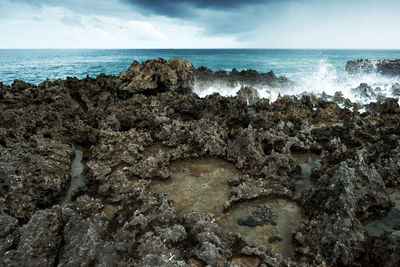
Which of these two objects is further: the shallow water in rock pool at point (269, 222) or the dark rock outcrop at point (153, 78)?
the dark rock outcrop at point (153, 78)

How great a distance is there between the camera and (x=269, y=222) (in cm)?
679

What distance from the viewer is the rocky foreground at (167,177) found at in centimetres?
522

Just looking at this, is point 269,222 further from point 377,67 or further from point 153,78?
point 377,67

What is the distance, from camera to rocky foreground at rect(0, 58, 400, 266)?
206 inches

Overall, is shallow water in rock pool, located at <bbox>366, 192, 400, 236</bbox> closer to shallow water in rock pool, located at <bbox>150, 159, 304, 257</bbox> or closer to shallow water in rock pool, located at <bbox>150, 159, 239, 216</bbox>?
shallow water in rock pool, located at <bbox>150, 159, 304, 257</bbox>

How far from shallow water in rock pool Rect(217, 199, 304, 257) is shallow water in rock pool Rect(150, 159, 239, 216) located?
60 centimetres

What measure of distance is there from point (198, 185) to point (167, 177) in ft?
4.18

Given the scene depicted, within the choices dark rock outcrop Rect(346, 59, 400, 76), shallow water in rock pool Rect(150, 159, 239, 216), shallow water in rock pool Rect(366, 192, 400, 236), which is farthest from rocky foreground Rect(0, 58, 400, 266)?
dark rock outcrop Rect(346, 59, 400, 76)

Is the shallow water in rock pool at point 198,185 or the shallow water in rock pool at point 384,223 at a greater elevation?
the shallow water in rock pool at point 198,185

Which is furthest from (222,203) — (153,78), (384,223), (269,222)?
(153,78)

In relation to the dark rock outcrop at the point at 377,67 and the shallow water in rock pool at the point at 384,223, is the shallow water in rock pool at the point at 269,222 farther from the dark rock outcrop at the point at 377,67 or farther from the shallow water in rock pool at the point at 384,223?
the dark rock outcrop at the point at 377,67

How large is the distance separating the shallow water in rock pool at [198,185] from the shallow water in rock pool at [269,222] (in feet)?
1.96

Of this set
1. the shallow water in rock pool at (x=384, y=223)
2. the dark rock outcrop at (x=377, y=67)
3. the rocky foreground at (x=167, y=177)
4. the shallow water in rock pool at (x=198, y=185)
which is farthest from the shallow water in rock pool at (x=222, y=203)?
the dark rock outcrop at (x=377, y=67)

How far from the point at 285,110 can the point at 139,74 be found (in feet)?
42.8
